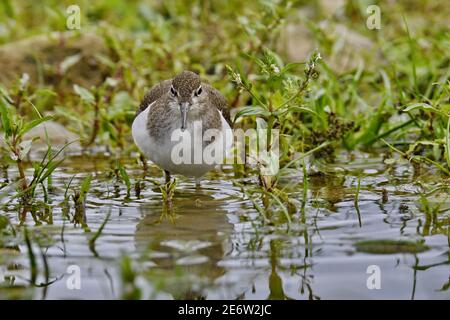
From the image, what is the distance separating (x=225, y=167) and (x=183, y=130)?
4.69 feet

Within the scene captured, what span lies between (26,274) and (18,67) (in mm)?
5687

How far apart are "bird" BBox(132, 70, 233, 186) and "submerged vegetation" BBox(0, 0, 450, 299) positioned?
23 centimetres

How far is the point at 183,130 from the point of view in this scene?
6055 mm

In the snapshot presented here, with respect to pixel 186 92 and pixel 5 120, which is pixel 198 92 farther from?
pixel 5 120

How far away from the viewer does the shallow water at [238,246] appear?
422cm

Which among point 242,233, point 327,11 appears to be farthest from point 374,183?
point 327,11

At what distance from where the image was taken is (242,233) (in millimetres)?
5078

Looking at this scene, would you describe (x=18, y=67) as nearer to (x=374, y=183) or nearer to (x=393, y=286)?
(x=374, y=183)

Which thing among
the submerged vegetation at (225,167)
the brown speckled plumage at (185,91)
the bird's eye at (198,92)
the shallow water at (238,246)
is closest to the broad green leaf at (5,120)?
the submerged vegetation at (225,167)

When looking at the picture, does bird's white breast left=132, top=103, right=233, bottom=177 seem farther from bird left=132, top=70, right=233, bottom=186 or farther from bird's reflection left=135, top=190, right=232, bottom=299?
bird's reflection left=135, top=190, right=232, bottom=299

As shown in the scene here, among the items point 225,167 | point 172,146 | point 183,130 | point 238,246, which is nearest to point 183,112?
point 183,130

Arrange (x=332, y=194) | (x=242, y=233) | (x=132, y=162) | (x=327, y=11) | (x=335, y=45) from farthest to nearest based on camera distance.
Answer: (x=327, y=11), (x=335, y=45), (x=132, y=162), (x=332, y=194), (x=242, y=233)
